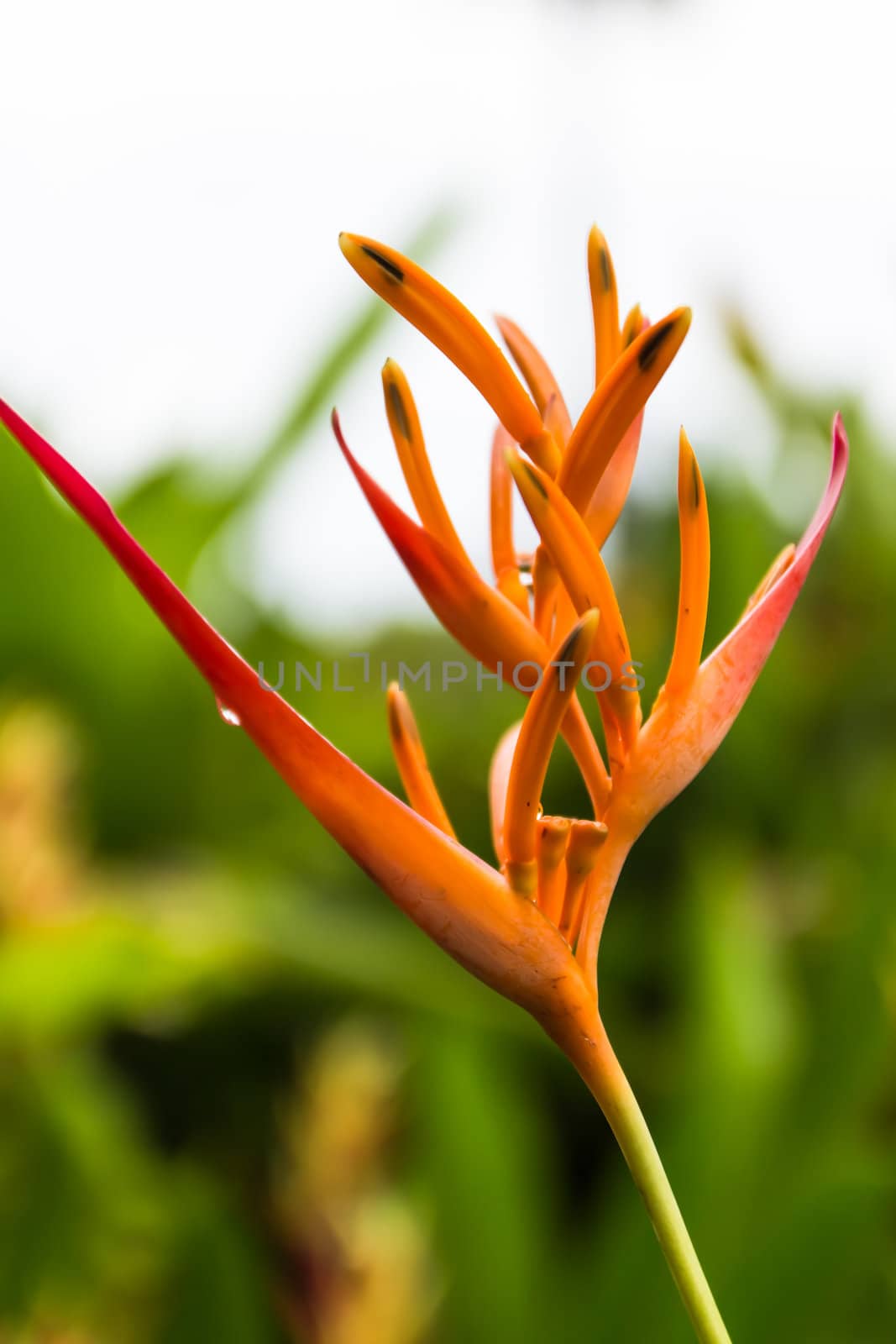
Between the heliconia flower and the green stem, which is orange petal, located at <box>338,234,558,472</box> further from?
the green stem

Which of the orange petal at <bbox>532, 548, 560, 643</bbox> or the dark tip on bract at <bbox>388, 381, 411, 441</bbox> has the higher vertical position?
the dark tip on bract at <bbox>388, 381, 411, 441</bbox>

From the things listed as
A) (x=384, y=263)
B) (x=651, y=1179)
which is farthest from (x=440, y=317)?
(x=651, y=1179)

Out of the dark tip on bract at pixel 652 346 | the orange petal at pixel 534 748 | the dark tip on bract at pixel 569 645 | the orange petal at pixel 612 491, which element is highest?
the dark tip on bract at pixel 652 346

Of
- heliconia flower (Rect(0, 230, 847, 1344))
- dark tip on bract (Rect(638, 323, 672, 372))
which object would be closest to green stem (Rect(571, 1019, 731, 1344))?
heliconia flower (Rect(0, 230, 847, 1344))

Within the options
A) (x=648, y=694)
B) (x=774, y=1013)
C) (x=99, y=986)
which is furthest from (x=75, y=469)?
(x=648, y=694)

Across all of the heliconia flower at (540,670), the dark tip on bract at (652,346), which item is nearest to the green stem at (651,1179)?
the heliconia flower at (540,670)

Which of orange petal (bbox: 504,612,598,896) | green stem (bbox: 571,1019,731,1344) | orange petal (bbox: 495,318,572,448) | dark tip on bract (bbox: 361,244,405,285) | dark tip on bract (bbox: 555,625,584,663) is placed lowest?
green stem (bbox: 571,1019,731,1344)

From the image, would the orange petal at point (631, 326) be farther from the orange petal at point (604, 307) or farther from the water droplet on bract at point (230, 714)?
the water droplet on bract at point (230, 714)
